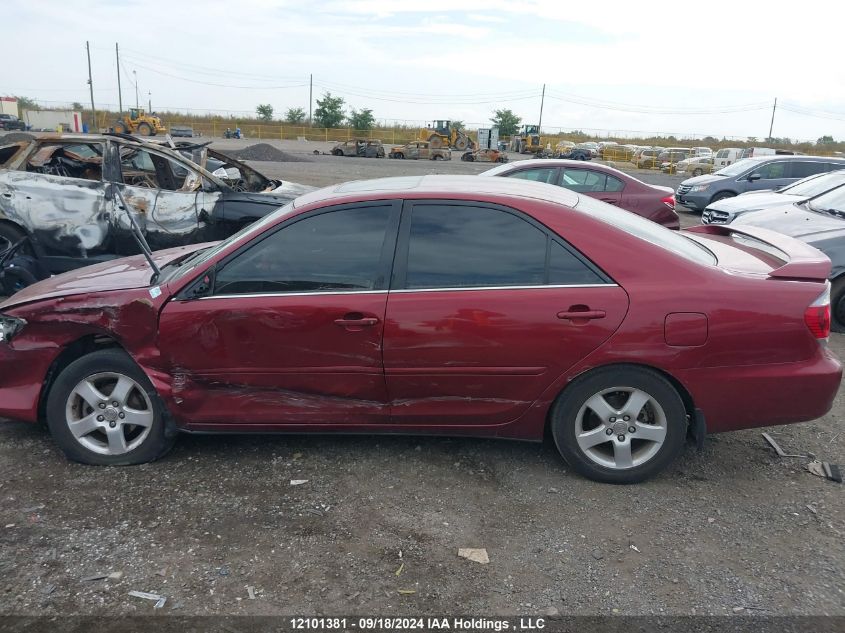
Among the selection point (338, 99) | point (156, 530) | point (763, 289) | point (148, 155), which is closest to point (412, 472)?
point (156, 530)

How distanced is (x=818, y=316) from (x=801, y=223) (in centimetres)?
478

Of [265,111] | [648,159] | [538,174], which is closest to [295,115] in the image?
[265,111]

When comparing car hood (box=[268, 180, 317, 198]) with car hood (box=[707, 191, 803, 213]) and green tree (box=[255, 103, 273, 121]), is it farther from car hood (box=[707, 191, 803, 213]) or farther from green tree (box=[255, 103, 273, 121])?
green tree (box=[255, 103, 273, 121])

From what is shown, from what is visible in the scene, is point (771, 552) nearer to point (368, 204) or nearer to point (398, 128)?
point (368, 204)

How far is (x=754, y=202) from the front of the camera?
10820 mm

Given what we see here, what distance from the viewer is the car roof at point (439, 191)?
3.71 meters

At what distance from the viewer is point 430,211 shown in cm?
366

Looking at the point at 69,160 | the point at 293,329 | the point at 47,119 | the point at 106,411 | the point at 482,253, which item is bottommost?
the point at 106,411

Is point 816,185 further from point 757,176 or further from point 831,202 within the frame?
point 757,176

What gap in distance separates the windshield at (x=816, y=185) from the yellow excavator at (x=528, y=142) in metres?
43.2

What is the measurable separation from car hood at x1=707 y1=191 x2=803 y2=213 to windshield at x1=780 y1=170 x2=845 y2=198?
0.64ft

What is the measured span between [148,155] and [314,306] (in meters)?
5.30

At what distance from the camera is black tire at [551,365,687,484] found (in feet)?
11.5

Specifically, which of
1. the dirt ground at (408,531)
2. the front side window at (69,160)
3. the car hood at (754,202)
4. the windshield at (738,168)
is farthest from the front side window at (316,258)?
the windshield at (738,168)
